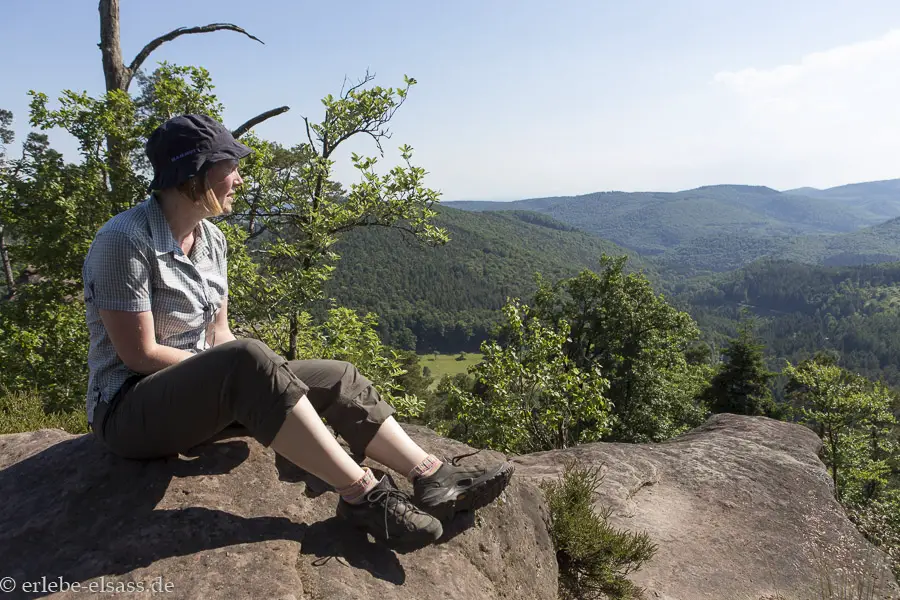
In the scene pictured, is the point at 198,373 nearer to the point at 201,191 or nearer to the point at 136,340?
the point at 136,340

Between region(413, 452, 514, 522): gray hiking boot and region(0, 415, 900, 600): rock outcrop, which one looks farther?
region(413, 452, 514, 522): gray hiking boot

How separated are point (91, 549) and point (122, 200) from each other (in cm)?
814

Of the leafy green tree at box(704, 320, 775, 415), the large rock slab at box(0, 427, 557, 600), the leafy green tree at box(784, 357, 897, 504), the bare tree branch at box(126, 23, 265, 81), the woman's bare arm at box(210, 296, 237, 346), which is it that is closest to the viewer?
the large rock slab at box(0, 427, 557, 600)

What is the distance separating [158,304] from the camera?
9.53 feet

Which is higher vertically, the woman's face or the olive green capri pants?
the woman's face

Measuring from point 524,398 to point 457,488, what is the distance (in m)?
8.60

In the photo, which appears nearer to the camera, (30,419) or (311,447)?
(311,447)

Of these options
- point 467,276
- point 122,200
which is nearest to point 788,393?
point 122,200

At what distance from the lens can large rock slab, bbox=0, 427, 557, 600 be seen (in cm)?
264

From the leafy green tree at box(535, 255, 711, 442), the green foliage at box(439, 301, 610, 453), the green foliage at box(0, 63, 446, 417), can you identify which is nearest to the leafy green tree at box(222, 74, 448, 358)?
the green foliage at box(0, 63, 446, 417)

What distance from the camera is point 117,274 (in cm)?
266

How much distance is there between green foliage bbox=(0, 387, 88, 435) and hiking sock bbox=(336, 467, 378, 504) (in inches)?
167

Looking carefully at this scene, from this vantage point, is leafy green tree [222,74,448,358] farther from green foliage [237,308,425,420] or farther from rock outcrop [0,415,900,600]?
rock outcrop [0,415,900,600]

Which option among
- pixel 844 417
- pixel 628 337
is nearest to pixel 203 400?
pixel 628 337
